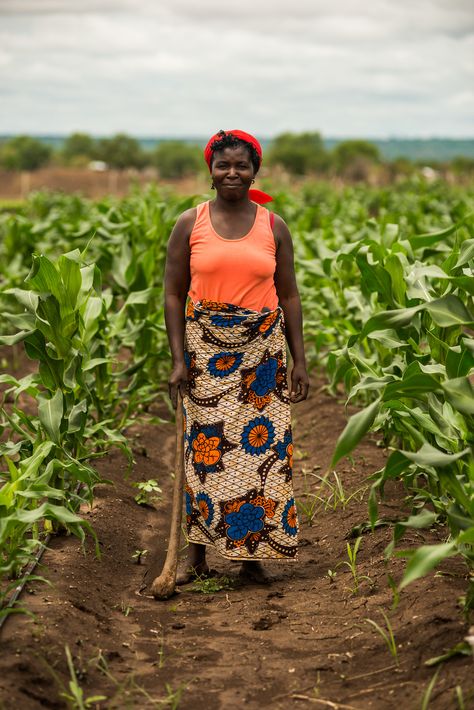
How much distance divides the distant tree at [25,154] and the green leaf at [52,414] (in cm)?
6261

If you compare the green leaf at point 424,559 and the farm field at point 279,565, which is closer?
the green leaf at point 424,559

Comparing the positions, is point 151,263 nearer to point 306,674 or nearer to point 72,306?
point 72,306

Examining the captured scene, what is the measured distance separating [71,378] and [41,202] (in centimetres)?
1354

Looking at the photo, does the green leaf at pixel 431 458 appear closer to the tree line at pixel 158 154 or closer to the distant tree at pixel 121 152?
the tree line at pixel 158 154

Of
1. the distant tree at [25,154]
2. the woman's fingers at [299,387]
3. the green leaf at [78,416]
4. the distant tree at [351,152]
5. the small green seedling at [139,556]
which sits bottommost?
the distant tree at [25,154]

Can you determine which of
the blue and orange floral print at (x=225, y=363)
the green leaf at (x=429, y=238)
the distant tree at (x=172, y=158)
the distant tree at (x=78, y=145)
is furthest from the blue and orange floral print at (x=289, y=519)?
the distant tree at (x=78, y=145)

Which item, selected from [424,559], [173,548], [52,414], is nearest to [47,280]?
[52,414]

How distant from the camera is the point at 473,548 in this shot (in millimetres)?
3205

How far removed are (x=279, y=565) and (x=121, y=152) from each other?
7156 cm

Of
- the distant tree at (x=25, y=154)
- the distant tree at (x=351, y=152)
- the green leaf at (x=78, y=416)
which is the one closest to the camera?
the green leaf at (x=78, y=416)

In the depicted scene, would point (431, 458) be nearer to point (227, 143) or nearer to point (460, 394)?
point (460, 394)

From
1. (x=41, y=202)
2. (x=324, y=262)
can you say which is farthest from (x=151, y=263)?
(x=41, y=202)

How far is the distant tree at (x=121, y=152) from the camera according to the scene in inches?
2864

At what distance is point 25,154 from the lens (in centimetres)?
6931
